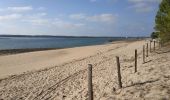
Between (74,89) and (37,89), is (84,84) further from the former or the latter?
(37,89)

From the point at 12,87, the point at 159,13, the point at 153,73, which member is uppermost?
the point at 159,13

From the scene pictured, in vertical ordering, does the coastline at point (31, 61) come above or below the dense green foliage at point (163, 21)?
below

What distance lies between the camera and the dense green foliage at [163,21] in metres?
31.3

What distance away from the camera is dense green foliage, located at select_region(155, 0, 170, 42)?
3134 cm

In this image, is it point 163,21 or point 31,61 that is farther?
point 31,61

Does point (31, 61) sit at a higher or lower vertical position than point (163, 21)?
lower

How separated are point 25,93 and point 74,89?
8.38 feet

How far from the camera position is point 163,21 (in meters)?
33.0

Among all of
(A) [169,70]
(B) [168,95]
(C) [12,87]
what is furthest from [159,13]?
(B) [168,95]

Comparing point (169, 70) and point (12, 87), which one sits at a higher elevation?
point (169, 70)

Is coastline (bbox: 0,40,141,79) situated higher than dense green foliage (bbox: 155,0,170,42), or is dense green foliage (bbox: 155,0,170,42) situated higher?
dense green foliage (bbox: 155,0,170,42)

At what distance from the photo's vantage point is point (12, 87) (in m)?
16.7

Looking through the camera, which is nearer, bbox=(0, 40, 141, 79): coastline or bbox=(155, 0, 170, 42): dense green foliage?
bbox=(0, 40, 141, 79): coastline

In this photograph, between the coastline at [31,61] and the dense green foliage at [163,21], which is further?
the dense green foliage at [163,21]
